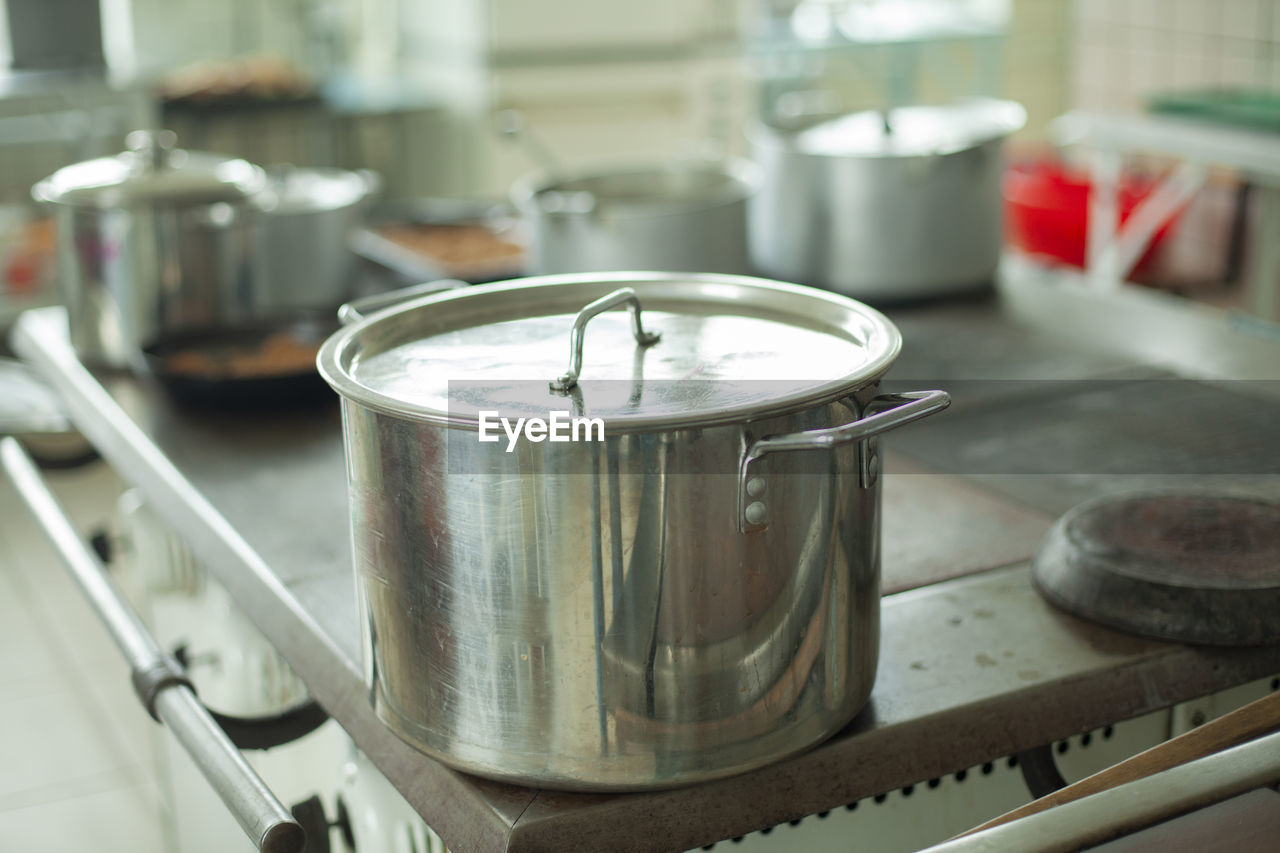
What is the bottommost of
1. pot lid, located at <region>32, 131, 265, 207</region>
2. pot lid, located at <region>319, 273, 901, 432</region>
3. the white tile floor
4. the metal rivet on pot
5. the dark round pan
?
the white tile floor

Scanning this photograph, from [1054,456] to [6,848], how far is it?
1716 millimetres

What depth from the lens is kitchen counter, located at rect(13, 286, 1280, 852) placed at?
0.81 metres

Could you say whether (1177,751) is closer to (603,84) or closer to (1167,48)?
(603,84)

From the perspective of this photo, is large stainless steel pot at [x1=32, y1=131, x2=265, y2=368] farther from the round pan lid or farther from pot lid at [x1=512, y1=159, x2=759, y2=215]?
the round pan lid

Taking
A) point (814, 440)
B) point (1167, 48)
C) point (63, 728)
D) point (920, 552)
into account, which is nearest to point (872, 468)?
point (814, 440)

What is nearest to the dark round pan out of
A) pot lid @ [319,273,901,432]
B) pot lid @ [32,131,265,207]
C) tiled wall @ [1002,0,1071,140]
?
pot lid @ [32,131,265,207]

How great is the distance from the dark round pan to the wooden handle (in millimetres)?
1002

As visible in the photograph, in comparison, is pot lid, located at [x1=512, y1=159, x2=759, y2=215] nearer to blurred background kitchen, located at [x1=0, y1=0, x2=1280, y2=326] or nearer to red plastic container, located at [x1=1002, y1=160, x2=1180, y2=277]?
blurred background kitchen, located at [x1=0, y1=0, x2=1280, y2=326]

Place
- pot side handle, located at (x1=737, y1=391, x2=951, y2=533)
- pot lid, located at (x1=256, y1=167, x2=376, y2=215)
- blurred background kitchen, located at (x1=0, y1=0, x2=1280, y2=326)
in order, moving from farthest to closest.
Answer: blurred background kitchen, located at (x1=0, y1=0, x2=1280, y2=326) → pot lid, located at (x1=256, y1=167, x2=376, y2=215) → pot side handle, located at (x1=737, y1=391, x2=951, y2=533)

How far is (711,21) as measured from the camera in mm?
4250

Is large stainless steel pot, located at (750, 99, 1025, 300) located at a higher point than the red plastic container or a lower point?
higher

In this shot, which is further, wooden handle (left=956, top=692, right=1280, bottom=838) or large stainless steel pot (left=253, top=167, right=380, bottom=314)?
large stainless steel pot (left=253, top=167, right=380, bottom=314)

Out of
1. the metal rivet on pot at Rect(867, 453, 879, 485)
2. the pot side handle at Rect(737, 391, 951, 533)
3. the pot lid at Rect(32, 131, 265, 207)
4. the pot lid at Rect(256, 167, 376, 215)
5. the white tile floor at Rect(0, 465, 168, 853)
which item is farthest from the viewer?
the white tile floor at Rect(0, 465, 168, 853)

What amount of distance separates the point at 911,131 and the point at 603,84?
2.45 metres
